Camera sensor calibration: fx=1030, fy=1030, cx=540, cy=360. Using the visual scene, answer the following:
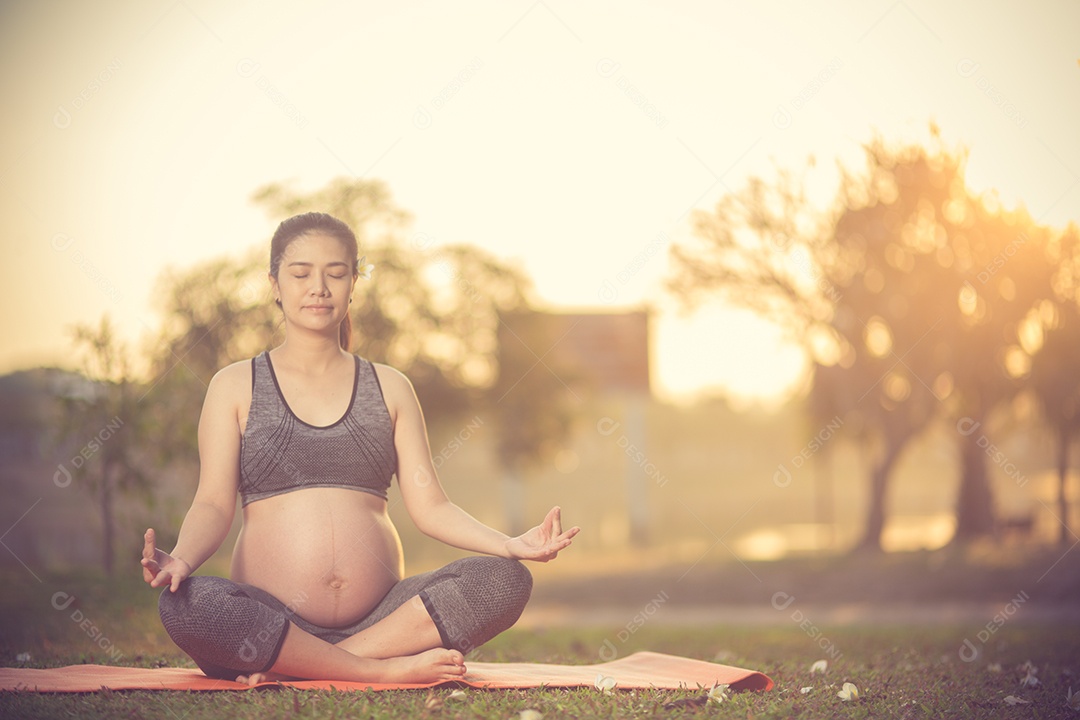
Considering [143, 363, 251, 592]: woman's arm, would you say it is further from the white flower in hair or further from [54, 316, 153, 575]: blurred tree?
[54, 316, 153, 575]: blurred tree

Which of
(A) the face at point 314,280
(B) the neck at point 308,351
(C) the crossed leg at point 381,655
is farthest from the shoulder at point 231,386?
(C) the crossed leg at point 381,655

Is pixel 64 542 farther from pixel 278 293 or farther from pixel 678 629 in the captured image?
pixel 278 293

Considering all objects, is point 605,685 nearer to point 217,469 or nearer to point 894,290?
point 217,469

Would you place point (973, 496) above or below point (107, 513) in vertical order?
below

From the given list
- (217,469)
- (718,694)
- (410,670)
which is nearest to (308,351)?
(217,469)

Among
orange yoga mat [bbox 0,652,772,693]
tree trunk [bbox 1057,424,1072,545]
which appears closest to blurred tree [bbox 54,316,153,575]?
orange yoga mat [bbox 0,652,772,693]

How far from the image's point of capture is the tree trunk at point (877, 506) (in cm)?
1580

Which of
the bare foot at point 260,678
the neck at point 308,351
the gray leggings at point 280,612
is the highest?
the neck at point 308,351

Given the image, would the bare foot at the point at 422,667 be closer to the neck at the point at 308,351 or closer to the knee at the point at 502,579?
the knee at the point at 502,579

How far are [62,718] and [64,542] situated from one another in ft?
55.8

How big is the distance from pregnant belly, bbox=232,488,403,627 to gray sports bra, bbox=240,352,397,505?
0.05 meters

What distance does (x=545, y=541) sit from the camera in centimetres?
376

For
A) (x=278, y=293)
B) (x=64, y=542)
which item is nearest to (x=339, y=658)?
(x=278, y=293)

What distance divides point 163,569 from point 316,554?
1.92 feet
